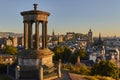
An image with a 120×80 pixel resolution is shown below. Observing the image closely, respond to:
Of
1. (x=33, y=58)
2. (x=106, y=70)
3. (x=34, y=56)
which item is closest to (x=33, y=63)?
Result: (x=33, y=58)

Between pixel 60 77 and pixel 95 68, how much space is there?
1666 cm

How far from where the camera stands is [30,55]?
21406 millimetres

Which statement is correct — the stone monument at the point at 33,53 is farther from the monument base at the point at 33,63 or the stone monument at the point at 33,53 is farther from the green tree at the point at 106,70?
the green tree at the point at 106,70

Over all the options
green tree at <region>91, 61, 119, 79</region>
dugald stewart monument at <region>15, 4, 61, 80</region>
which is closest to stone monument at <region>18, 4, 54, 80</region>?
dugald stewart monument at <region>15, 4, 61, 80</region>

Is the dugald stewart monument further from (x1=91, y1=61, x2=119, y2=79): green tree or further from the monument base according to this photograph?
(x1=91, y1=61, x2=119, y2=79): green tree

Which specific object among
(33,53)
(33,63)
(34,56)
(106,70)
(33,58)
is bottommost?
(106,70)

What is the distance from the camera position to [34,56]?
69.9 feet

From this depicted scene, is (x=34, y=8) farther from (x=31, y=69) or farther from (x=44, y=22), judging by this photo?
(x=31, y=69)

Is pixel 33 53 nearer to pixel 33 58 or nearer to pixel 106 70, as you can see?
pixel 33 58

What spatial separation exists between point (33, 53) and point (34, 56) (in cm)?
32

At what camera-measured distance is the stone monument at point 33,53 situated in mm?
20812

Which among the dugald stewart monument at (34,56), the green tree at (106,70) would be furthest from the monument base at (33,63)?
the green tree at (106,70)

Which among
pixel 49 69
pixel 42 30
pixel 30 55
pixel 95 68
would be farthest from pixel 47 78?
pixel 95 68

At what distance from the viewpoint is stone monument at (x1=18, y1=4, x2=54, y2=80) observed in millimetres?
20812
